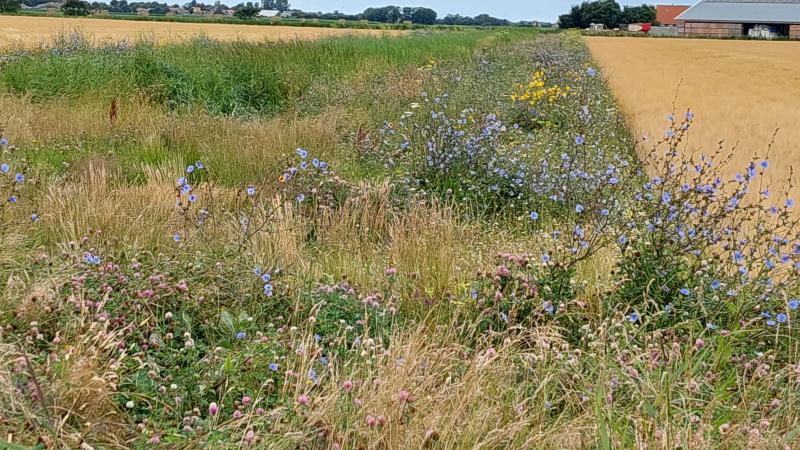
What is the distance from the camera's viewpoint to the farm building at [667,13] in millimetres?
112938

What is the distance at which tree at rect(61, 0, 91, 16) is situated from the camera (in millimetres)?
63713

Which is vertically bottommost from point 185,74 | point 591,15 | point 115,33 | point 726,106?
point 726,106

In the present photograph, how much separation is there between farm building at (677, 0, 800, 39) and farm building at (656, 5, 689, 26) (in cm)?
2985

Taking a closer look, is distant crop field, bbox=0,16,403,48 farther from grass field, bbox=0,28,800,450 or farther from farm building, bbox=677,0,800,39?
farm building, bbox=677,0,800,39

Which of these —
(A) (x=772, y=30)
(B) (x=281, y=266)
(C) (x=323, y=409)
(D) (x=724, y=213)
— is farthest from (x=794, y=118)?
(A) (x=772, y=30)

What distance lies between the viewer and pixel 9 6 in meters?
57.3

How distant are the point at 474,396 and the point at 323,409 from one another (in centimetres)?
48

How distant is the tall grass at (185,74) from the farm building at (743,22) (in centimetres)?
7826

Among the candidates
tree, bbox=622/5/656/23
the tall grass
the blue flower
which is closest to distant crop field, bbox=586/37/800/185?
the blue flower

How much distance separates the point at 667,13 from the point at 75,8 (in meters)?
97.9

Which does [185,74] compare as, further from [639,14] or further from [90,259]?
[639,14]

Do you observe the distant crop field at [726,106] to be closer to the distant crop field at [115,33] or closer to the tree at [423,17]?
the distant crop field at [115,33]

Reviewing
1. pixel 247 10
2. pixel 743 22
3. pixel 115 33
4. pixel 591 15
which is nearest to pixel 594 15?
pixel 591 15

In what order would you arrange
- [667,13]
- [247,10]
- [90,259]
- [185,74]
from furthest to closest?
[667,13] → [247,10] → [185,74] → [90,259]
